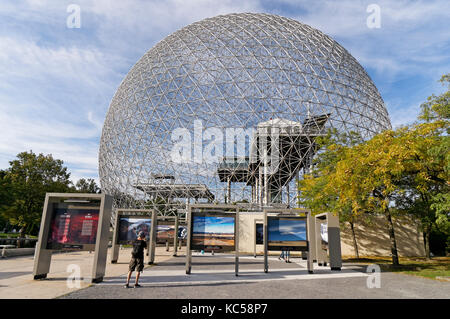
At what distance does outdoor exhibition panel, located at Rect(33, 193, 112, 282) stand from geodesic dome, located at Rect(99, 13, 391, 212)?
56.1 feet

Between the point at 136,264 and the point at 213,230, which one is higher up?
the point at 213,230

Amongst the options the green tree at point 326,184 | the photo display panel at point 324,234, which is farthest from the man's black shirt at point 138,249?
the green tree at point 326,184

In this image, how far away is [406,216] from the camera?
20.0m

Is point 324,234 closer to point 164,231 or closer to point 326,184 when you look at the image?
point 326,184

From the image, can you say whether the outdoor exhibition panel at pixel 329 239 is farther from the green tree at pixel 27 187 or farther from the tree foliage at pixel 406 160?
the green tree at pixel 27 187

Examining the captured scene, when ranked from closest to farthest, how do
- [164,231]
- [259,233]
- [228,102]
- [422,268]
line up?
1. [422,268]
2. [259,233]
3. [164,231]
4. [228,102]

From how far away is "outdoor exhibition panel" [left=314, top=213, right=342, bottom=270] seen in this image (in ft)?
36.6

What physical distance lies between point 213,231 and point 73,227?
15.0 ft

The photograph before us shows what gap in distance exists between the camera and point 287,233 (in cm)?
1023

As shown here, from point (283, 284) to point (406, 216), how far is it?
17534 millimetres

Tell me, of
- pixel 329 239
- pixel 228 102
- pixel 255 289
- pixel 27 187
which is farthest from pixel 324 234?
pixel 27 187

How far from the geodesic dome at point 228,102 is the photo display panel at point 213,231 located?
14870mm

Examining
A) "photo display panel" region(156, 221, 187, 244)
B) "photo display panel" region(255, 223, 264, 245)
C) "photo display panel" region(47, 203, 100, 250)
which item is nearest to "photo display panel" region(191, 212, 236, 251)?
"photo display panel" region(47, 203, 100, 250)
